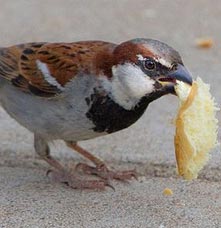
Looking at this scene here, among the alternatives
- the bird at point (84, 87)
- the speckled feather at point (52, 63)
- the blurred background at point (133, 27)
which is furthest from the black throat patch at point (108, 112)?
the blurred background at point (133, 27)

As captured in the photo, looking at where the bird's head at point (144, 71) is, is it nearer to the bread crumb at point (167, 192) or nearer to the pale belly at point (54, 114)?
the pale belly at point (54, 114)

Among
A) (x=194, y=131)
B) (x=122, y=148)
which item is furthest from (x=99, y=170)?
(x=194, y=131)

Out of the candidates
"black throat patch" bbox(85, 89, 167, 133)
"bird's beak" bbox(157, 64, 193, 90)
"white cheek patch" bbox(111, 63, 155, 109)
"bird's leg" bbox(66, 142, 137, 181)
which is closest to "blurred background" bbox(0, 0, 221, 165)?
"bird's leg" bbox(66, 142, 137, 181)

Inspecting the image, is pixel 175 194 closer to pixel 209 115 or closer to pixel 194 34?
pixel 209 115

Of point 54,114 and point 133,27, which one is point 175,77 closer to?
point 54,114

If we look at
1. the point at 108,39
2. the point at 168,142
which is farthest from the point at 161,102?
the point at 108,39

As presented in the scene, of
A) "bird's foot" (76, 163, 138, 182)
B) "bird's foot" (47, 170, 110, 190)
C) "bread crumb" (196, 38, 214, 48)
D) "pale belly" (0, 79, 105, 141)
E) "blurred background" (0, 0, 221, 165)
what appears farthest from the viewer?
"bread crumb" (196, 38, 214, 48)

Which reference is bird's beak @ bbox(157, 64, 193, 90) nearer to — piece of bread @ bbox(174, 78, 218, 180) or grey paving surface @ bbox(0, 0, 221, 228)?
piece of bread @ bbox(174, 78, 218, 180)
